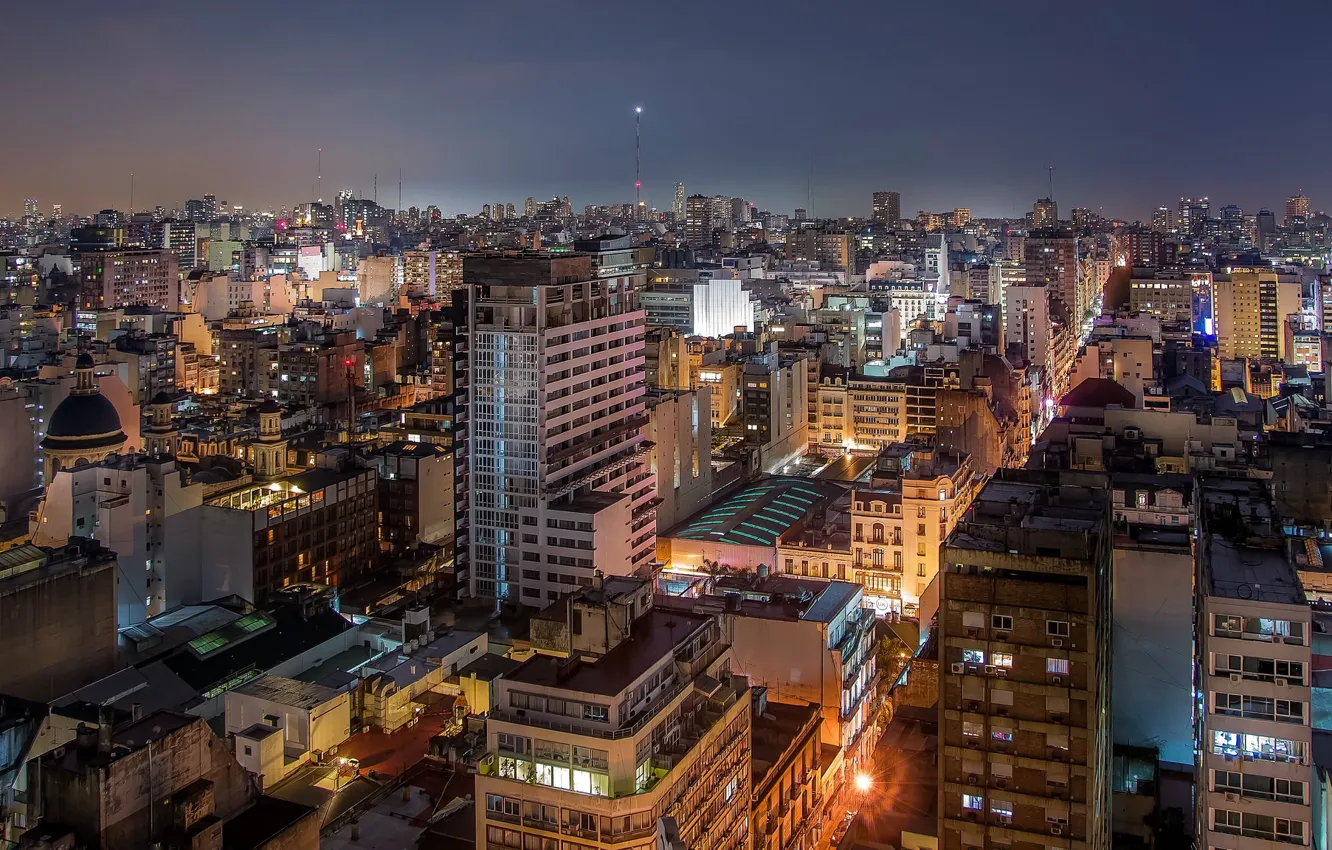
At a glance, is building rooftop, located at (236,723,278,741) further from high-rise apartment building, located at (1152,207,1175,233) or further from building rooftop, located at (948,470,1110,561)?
high-rise apartment building, located at (1152,207,1175,233)

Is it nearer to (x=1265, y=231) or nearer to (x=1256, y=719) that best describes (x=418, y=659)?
(x=1256, y=719)

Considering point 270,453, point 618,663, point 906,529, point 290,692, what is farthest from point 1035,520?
point 270,453

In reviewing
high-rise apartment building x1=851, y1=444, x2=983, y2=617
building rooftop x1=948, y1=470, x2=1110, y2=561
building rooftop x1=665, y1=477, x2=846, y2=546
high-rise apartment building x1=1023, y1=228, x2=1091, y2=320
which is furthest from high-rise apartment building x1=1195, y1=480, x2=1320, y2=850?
high-rise apartment building x1=1023, y1=228, x2=1091, y2=320

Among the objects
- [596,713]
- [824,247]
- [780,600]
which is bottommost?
[780,600]

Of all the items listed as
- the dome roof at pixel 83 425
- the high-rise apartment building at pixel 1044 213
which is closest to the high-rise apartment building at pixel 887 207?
the high-rise apartment building at pixel 1044 213

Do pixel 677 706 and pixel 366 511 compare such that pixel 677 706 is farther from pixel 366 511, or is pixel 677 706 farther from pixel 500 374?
pixel 366 511

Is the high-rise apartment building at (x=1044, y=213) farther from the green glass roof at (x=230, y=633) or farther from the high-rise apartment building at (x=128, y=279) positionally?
the green glass roof at (x=230, y=633)
